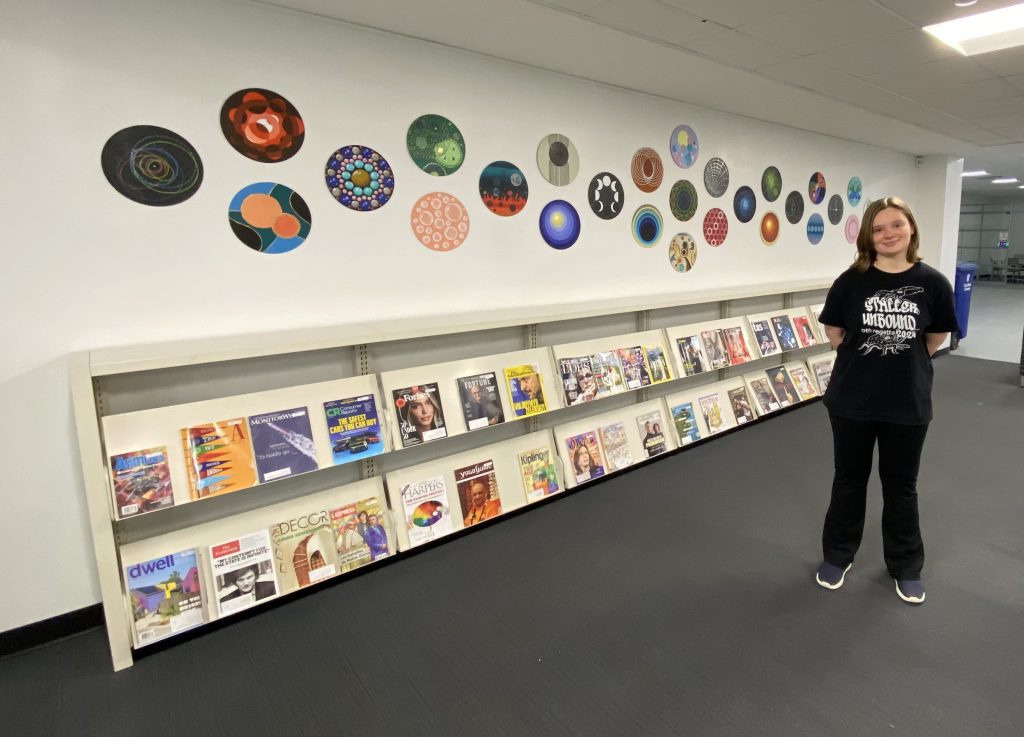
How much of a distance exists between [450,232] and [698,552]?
1968 millimetres

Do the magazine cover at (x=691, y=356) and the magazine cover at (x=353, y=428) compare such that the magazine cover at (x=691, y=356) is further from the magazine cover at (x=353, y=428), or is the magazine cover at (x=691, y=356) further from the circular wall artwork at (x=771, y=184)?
the magazine cover at (x=353, y=428)

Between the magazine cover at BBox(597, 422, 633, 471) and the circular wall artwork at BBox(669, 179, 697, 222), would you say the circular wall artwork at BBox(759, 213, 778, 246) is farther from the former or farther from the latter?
the magazine cover at BBox(597, 422, 633, 471)

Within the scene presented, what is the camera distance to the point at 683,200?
400 centimetres

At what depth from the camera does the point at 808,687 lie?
1782mm

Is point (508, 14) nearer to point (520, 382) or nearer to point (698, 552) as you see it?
point (520, 382)

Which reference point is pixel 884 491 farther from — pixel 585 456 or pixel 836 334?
pixel 585 456

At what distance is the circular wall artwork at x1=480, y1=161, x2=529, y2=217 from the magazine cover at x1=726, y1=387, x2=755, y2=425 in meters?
2.22

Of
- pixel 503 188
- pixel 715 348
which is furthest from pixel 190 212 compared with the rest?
pixel 715 348

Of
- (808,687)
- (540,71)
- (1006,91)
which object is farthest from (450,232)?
(1006,91)

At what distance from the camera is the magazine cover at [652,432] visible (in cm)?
363

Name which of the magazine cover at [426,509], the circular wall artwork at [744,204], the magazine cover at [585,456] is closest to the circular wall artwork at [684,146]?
the circular wall artwork at [744,204]

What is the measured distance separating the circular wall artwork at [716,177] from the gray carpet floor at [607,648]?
2421 mm

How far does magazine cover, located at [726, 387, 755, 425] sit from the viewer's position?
422cm

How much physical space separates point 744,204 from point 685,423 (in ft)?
6.23
